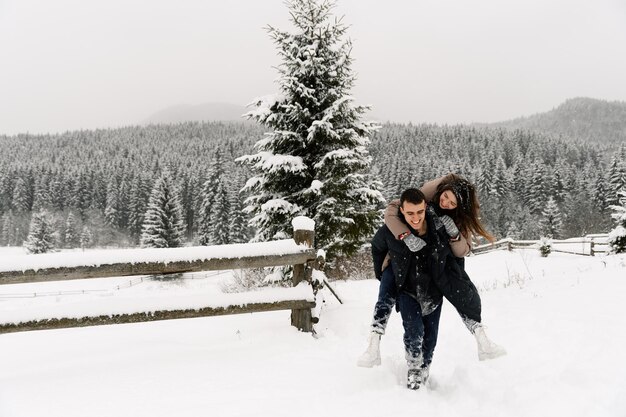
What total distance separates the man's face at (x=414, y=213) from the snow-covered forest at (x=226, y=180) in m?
51.1

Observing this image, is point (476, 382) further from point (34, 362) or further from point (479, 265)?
point (479, 265)

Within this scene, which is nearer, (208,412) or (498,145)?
(208,412)

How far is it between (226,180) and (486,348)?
58.8 metres

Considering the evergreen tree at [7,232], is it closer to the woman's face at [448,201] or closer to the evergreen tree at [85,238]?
the evergreen tree at [85,238]

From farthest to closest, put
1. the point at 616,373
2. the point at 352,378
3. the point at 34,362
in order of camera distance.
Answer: the point at 34,362 < the point at 352,378 < the point at 616,373

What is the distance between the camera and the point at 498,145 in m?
114

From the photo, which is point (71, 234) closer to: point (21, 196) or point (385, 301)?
point (21, 196)

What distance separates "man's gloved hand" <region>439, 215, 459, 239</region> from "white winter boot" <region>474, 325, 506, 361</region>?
0.83 m

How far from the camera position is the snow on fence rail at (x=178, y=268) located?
387 cm

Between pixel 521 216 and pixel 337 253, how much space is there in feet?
207

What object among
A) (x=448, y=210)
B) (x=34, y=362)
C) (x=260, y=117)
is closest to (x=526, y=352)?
(x=448, y=210)

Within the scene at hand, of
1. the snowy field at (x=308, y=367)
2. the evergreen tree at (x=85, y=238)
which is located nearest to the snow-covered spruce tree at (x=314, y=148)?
the snowy field at (x=308, y=367)

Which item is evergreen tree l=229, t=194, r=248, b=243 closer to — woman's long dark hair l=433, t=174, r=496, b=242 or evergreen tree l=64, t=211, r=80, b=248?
evergreen tree l=64, t=211, r=80, b=248

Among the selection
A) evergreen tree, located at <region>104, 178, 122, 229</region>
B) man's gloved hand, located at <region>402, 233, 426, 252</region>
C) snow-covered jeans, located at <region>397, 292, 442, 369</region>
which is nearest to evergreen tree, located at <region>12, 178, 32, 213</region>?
evergreen tree, located at <region>104, 178, 122, 229</region>
